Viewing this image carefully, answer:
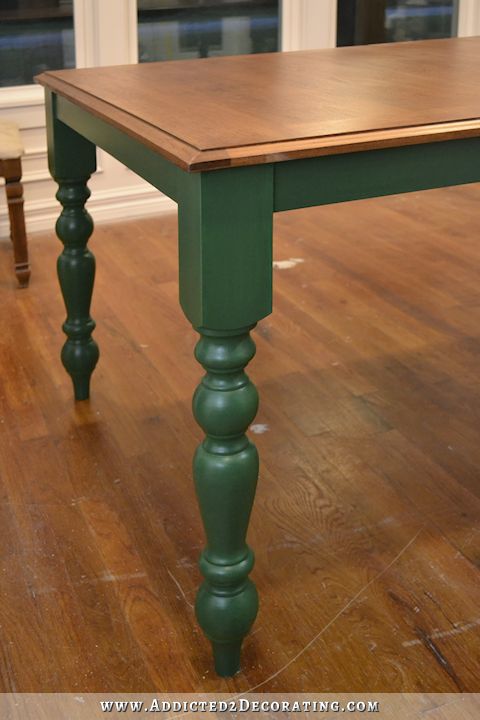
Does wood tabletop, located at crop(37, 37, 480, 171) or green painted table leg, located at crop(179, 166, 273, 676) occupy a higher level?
wood tabletop, located at crop(37, 37, 480, 171)

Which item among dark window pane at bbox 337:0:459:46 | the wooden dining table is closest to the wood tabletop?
the wooden dining table

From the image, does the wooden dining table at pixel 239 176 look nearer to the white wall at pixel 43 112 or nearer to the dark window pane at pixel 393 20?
the white wall at pixel 43 112

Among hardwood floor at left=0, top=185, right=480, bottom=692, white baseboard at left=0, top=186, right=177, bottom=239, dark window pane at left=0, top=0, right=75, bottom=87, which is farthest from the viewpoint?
white baseboard at left=0, top=186, right=177, bottom=239

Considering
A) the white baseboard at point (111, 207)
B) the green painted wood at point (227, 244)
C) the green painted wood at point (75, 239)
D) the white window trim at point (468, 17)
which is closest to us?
the green painted wood at point (227, 244)

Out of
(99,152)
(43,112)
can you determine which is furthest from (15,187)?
(99,152)

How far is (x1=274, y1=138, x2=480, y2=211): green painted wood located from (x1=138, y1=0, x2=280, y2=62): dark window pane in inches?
104

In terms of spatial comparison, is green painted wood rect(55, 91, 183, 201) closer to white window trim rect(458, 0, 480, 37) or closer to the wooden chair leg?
the wooden chair leg

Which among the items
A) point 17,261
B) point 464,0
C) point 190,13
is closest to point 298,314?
point 17,261

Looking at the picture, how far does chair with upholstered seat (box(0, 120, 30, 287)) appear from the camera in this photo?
110 inches

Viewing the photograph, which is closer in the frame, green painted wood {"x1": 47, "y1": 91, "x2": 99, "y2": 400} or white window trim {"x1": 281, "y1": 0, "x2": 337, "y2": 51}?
green painted wood {"x1": 47, "y1": 91, "x2": 99, "y2": 400}

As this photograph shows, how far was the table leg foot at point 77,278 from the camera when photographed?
198 centimetres

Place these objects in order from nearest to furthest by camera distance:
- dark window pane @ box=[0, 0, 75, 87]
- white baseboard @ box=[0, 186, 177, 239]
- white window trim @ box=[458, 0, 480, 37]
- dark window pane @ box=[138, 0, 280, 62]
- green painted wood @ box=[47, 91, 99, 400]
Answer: green painted wood @ box=[47, 91, 99, 400], dark window pane @ box=[0, 0, 75, 87], white baseboard @ box=[0, 186, 177, 239], dark window pane @ box=[138, 0, 280, 62], white window trim @ box=[458, 0, 480, 37]

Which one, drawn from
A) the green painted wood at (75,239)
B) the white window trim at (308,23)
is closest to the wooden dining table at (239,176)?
the green painted wood at (75,239)

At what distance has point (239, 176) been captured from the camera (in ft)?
3.86
